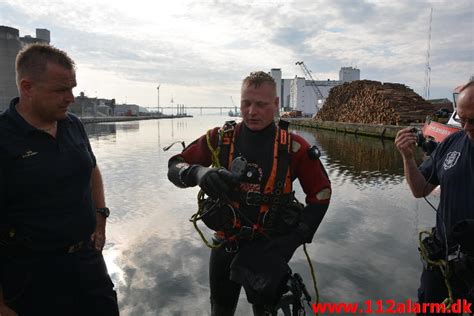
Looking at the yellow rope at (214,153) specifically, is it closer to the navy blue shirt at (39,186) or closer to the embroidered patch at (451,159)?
the navy blue shirt at (39,186)

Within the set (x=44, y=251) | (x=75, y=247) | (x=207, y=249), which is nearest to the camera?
(x=44, y=251)

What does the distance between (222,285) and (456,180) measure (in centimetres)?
206

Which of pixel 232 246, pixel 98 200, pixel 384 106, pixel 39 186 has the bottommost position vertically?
pixel 232 246

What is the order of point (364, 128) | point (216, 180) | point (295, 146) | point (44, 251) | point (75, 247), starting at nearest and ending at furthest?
1. point (216, 180)
2. point (44, 251)
3. point (75, 247)
4. point (295, 146)
5. point (364, 128)

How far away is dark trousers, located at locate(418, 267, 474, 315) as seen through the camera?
8.39ft

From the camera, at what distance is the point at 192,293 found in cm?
447

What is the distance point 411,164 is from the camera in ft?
9.81

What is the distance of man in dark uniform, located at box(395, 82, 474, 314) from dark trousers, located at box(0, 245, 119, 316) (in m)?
2.62

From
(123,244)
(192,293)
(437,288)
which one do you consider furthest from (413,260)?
(123,244)

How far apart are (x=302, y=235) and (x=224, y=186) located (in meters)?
0.74

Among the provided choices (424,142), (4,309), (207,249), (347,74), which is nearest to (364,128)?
(207,249)

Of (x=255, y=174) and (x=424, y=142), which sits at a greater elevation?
(x=424, y=142)

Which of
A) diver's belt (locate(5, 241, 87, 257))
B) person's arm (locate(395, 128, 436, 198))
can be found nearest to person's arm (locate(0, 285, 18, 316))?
diver's belt (locate(5, 241, 87, 257))

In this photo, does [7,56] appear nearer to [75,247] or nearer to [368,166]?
[368,166]
